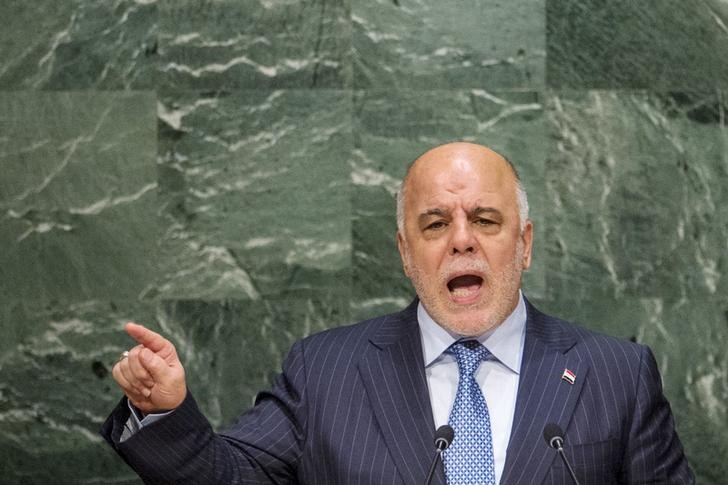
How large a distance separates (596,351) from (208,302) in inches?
57.8

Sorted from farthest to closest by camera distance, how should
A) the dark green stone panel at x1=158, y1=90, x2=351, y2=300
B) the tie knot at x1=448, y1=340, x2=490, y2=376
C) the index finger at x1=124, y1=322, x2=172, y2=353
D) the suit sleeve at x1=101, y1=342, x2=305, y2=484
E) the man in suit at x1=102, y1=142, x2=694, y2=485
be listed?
the dark green stone panel at x1=158, y1=90, x2=351, y2=300
the tie knot at x1=448, y1=340, x2=490, y2=376
the man in suit at x1=102, y1=142, x2=694, y2=485
the suit sleeve at x1=101, y1=342, x2=305, y2=484
the index finger at x1=124, y1=322, x2=172, y2=353

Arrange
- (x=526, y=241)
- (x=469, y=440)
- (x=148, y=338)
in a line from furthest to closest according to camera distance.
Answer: (x=526, y=241), (x=469, y=440), (x=148, y=338)

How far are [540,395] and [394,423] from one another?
1.11ft

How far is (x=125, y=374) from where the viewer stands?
6.45 feet

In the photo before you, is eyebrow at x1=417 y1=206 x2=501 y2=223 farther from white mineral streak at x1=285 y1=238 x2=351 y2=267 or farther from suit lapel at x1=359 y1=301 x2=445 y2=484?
white mineral streak at x1=285 y1=238 x2=351 y2=267

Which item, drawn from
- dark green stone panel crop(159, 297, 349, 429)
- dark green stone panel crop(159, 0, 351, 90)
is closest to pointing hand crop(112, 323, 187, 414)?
dark green stone panel crop(159, 297, 349, 429)

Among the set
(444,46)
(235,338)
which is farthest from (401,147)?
(235,338)

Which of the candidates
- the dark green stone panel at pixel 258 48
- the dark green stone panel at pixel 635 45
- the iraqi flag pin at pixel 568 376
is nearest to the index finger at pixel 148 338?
the iraqi flag pin at pixel 568 376

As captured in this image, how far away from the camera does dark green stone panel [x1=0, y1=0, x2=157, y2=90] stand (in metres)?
3.39

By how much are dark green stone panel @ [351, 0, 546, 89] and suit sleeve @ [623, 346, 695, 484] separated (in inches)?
51.9

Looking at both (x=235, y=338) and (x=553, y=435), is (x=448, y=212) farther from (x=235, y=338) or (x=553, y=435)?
(x=235, y=338)

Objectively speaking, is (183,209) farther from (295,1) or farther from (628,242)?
(628,242)

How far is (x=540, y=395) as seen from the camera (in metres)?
2.27

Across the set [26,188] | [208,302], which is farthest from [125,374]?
[26,188]
